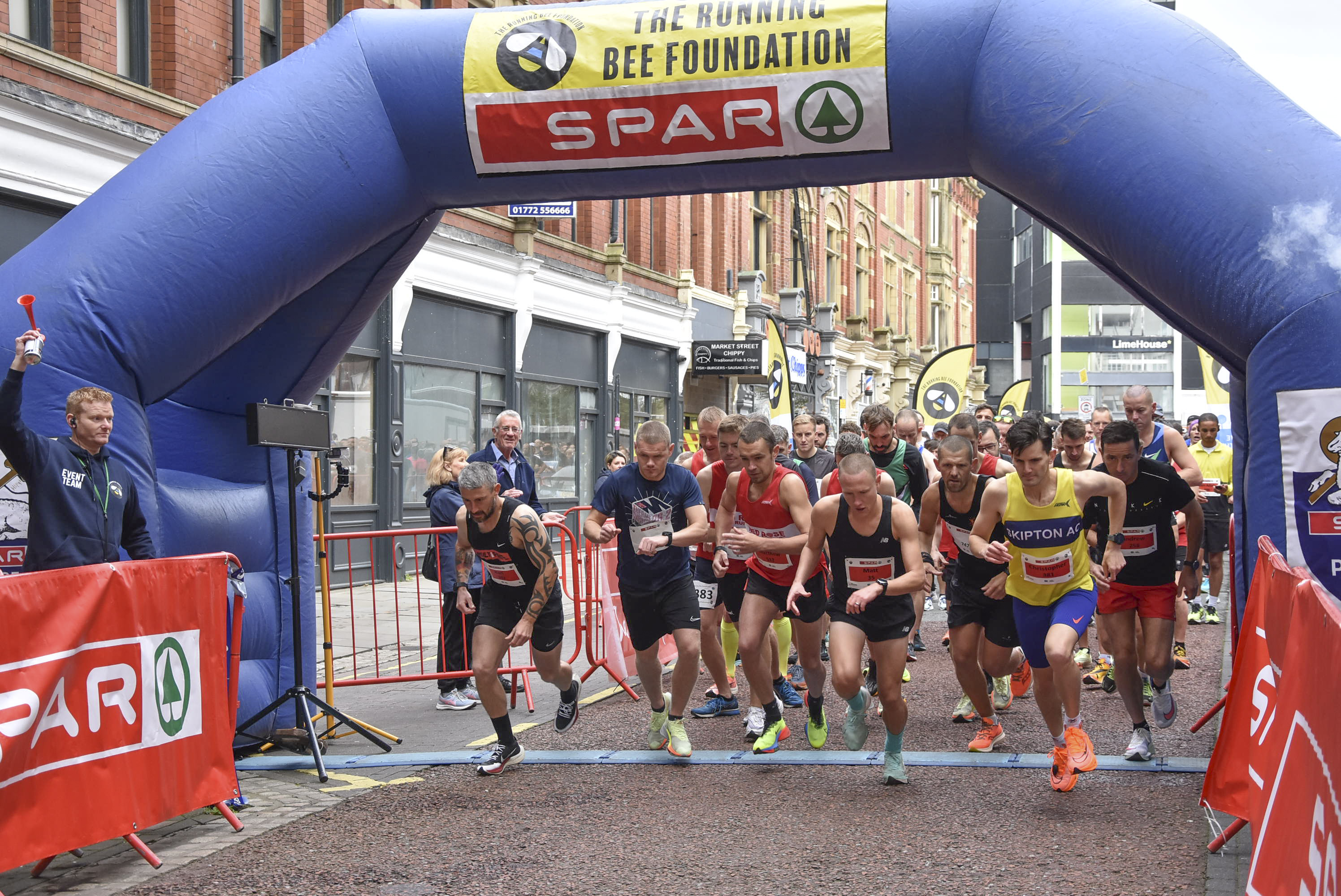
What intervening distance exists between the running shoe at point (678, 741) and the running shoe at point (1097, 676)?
137 inches

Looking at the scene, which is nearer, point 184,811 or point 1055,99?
point 184,811

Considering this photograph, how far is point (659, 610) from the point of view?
7723mm

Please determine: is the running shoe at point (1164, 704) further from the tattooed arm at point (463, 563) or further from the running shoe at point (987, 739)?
the tattooed arm at point (463, 563)

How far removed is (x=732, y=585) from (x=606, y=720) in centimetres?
121

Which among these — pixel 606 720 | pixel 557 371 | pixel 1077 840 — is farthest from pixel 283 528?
pixel 557 371

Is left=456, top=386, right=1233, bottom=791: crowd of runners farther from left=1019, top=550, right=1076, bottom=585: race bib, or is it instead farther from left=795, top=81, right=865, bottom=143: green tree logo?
left=795, top=81, right=865, bottom=143: green tree logo

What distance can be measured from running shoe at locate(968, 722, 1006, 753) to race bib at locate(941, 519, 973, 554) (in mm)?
984

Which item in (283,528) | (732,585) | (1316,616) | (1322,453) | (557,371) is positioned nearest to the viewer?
(1316,616)

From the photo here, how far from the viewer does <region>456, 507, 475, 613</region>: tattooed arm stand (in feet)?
24.4

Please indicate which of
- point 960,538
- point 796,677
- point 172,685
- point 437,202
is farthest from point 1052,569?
point 172,685

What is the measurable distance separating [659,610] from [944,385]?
47.0ft

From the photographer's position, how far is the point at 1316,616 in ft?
11.2

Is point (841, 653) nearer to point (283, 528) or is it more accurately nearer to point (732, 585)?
point (732, 585)

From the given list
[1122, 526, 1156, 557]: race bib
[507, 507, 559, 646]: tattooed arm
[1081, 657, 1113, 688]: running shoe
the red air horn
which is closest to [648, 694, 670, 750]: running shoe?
[507, 507, 559, 646]: tattooed arm
